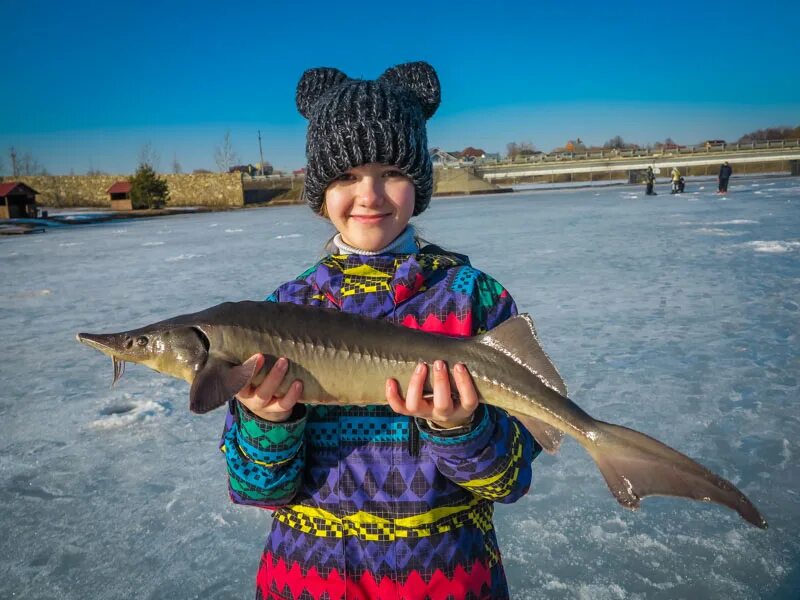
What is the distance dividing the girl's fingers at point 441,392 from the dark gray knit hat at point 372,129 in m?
0.87

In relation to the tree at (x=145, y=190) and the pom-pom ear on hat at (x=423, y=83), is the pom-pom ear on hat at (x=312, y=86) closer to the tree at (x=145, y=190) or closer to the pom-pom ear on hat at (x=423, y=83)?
the pom-pom ear on hat at (x=423, y=83)

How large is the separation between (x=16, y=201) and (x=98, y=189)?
2616 cm

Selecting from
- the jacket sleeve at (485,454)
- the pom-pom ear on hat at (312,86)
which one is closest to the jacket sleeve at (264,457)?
the jacket sleeve at (485,454)

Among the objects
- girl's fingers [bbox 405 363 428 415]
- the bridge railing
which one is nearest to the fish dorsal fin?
girl's fingers [bbox 405 363 428 415]

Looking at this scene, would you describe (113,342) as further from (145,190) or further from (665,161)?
(665,161)

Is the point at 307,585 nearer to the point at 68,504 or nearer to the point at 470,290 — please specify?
the point at 470,290

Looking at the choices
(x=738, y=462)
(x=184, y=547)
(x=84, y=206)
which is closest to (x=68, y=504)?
(x=184, y=547)

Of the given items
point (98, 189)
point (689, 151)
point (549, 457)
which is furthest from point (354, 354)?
point (689, 151)

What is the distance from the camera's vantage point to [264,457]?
176 cm

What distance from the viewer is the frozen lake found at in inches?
107

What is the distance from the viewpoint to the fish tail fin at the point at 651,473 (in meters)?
Answer: 1.47

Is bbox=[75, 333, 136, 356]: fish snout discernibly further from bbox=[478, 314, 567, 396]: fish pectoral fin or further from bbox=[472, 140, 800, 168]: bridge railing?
bbox=[472, 140, 800, 168]: bridge railing

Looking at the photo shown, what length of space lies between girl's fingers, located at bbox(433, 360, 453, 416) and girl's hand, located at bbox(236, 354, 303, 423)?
0.39 metres

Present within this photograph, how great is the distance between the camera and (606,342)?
5.81 meters
